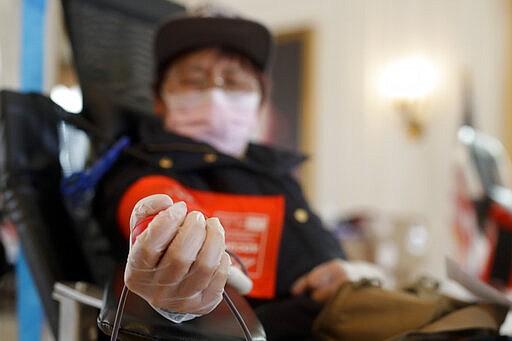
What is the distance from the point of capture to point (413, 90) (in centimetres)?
354

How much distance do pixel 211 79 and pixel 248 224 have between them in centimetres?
29

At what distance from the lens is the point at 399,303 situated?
2.56 ft

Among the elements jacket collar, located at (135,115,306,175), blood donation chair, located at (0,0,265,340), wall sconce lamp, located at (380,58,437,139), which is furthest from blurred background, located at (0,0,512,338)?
jacket collar, located at (135,115,306,175)

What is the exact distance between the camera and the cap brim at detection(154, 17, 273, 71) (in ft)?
3.48

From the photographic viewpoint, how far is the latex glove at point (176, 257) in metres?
0.44

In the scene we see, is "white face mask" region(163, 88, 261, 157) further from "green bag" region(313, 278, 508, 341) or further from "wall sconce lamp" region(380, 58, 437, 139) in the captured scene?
"wall sconce lamp" region(380, 58, 437, 139)

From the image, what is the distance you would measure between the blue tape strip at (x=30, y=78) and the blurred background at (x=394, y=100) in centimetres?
223

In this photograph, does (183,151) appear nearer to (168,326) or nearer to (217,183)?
(217,183)

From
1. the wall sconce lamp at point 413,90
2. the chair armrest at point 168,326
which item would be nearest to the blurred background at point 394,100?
the wall sconce lamp at point 413,90

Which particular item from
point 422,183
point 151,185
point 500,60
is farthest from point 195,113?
point 500,60

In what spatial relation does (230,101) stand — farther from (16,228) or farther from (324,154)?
(324,154)

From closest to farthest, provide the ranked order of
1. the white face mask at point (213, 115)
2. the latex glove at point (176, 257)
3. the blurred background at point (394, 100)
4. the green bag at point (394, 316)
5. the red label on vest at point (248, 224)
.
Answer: the latex glove at point (176, 257) → the green bag at point (394, 316) → the red label on vest at point (248, 224) → the white face mask at point (213, 115) → the blurred background at point (394, 100)

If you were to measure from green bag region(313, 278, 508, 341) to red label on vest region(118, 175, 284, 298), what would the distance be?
117 mm

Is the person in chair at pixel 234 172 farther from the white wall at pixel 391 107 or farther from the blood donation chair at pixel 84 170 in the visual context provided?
the white wall at pixel 391 107
